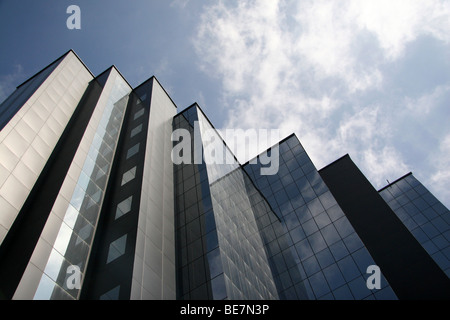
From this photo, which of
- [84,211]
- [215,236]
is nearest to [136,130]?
[84,211]

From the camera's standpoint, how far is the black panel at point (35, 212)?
63.5 ft

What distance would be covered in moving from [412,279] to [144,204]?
90.7 ft

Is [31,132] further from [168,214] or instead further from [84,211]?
[168,214]

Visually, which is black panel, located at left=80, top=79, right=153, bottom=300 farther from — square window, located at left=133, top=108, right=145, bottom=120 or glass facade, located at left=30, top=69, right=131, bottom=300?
square window, located at left=133, top=108, right=145, bottom=120

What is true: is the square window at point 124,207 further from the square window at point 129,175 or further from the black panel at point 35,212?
the black panel at point 35,212

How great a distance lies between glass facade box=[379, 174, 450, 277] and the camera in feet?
143

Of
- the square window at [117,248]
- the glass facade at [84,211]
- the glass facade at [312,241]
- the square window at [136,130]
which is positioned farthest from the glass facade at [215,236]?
the glass facade at [84,211]

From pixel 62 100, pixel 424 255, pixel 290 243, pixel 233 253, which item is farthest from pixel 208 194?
pixel 424 255

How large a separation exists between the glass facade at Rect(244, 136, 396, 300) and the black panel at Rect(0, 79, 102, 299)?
24.2 m

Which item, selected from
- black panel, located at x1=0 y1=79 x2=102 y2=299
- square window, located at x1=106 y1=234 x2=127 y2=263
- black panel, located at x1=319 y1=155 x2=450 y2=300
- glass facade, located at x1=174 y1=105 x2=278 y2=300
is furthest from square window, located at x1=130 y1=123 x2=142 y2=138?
black panel, located at x1=319 y1=155 x2=450 y2=300

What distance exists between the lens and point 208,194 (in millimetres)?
31109

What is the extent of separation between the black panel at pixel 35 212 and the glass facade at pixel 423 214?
4303 cm

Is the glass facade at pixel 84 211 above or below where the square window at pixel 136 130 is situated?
below
